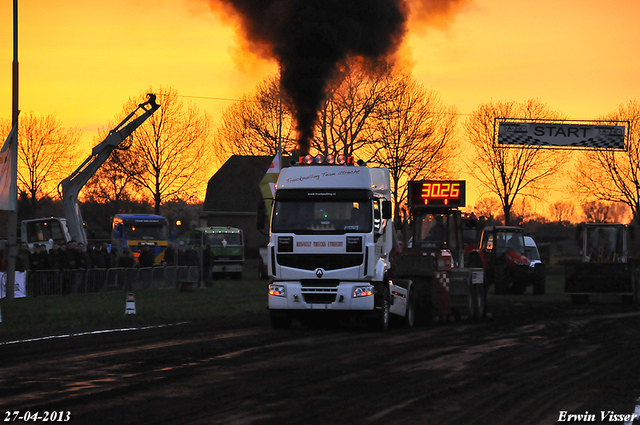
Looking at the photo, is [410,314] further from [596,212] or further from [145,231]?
[596,212]

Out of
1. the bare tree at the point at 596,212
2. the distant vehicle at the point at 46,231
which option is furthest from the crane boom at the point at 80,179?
the bare tree at the point at 596,212

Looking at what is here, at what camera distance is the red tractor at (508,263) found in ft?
118

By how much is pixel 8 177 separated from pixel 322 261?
9058 mm

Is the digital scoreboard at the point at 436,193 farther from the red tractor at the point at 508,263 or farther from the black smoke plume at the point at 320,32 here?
the red tractor at the point at 508,263

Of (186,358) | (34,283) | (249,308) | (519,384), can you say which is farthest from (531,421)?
(34,283)

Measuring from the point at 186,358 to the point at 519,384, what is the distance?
4802 mm

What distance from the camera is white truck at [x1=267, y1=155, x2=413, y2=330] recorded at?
17.6m

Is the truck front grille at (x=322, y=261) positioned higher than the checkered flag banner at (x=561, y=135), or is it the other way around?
the checkered flag banner at (x=561, y=135)

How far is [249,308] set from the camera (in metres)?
24.6

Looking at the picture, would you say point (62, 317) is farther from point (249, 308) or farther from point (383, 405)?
point (383, 405)

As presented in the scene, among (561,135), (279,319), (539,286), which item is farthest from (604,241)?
(279,319)

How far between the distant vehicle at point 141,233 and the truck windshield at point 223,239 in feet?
6.93

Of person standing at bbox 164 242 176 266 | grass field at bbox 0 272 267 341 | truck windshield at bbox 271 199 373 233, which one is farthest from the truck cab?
person standing at bbox 164 242 176 266

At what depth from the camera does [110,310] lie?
880 inches
